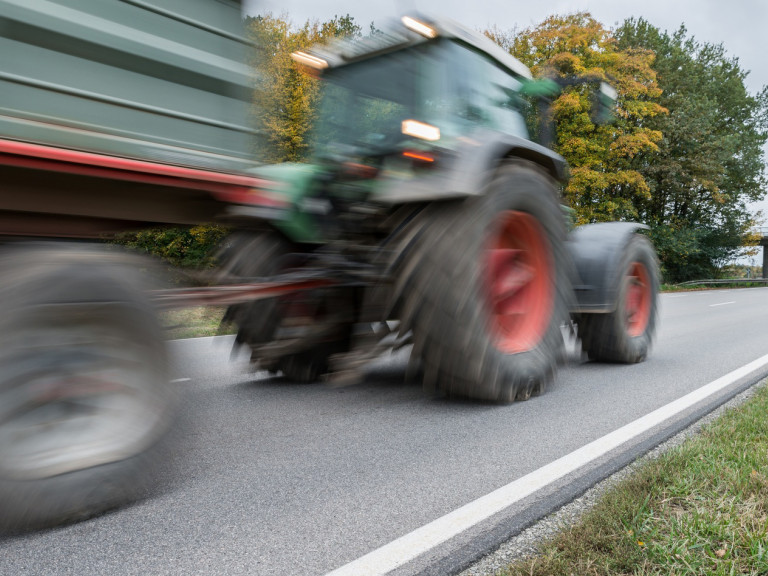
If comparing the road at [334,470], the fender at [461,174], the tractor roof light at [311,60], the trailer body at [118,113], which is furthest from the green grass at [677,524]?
the tractor roof light at [311,60]

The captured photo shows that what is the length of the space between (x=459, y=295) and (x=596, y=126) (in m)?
21.9

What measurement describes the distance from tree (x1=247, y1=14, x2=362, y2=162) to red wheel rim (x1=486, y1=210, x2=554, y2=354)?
1586 mm

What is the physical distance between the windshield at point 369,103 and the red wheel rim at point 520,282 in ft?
3.31

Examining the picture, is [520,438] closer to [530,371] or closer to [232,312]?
[530,371]

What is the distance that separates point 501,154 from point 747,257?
1470 inches

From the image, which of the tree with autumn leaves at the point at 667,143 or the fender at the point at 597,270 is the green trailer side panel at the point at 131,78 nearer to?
the fender at the point at 597,270

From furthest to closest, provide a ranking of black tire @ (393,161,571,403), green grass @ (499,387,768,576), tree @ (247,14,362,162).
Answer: black tire @ (393,161,571,403)
tree @ (247,14,362,162)
green grass @ (499,387,768,576)

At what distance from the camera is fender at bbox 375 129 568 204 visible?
397cm

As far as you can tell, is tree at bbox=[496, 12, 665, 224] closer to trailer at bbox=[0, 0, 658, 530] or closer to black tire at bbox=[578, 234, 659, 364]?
black tire at bbox=[578, 234, 659, 364]

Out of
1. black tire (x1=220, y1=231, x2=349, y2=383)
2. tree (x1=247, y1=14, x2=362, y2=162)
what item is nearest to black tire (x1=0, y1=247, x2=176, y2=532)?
tree (x1=247, y1=14, x2=362, y2=162)

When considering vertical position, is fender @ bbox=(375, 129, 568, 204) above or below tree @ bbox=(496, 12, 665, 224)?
below

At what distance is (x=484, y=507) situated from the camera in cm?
275

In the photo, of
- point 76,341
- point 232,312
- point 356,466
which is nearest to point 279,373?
point 232,312

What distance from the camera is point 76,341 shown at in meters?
2.47
